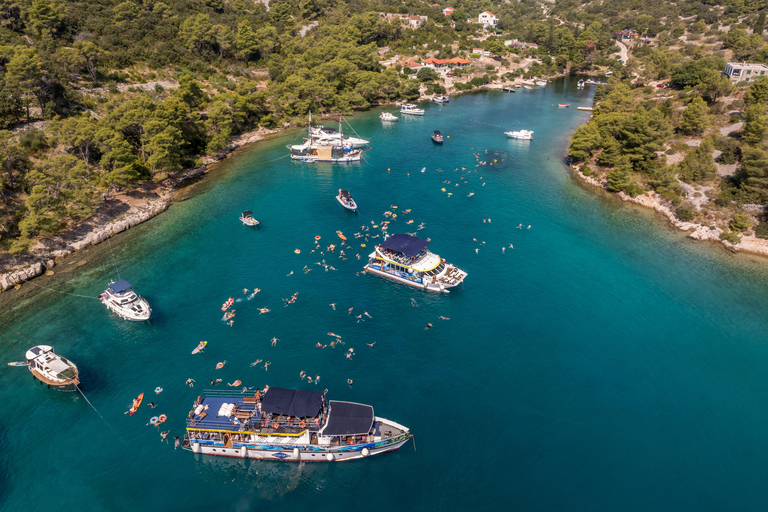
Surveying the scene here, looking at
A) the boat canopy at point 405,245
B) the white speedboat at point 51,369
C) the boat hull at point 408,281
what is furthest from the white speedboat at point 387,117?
the white speedboat at point 51,369

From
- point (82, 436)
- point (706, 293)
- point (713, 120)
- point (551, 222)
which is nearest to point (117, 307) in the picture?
point (82, 436)

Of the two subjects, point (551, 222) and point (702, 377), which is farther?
point (551, 222)

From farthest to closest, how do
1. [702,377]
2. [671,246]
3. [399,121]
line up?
[399,121], [671,246], [702,377]

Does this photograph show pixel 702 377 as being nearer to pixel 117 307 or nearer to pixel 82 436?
pixel 82 436

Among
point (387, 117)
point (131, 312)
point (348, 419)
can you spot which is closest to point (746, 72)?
point (387, 117)

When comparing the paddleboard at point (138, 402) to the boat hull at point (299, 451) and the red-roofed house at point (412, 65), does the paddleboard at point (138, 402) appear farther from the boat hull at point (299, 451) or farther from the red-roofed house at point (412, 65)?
the red-roofed house at point (412, 65)

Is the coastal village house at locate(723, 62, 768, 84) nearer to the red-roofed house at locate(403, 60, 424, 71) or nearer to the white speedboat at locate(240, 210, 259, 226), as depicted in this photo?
the red-roofed house at locate(403, 60, 424, 71)
